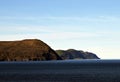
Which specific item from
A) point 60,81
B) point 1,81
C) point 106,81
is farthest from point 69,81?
point 1,81

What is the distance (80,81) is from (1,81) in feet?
70.8

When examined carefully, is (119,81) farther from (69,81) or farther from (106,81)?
(69,81)

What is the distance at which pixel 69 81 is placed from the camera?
10656 cm

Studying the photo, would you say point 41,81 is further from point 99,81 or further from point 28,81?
point 99,81

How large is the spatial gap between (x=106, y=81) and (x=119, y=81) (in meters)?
3.84

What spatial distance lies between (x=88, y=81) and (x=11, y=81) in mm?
21216

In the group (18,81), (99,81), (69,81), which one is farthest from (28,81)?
(99,81)

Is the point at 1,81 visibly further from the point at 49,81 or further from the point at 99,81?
the point at 99,81

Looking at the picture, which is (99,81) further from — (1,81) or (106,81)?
(1,81)

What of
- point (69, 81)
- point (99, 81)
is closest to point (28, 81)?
point (69, 81)

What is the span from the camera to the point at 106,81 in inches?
4104

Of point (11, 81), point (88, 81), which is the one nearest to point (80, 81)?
point (88, 81)

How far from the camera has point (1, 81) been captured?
10412 centimetres

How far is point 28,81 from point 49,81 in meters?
5.89
